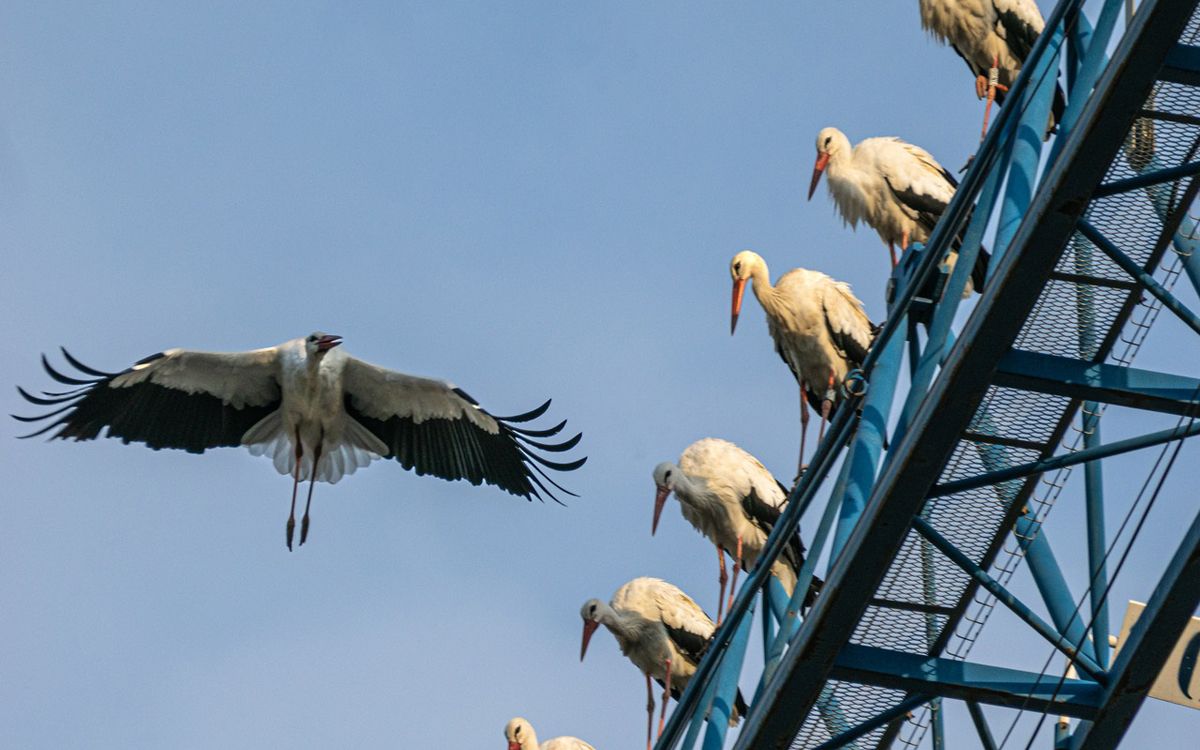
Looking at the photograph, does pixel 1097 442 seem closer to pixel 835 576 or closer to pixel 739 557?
pixel 835 576

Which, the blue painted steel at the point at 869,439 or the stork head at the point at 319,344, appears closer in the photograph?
the blue painted steel at the point at 869,439

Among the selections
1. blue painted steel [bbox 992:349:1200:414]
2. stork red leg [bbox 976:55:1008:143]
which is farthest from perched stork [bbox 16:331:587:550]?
blue painted steel [bbox 992:349:1200:414]

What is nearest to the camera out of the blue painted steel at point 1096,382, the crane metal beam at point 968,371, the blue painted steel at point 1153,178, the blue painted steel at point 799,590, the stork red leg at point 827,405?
the crane metal beam at point 968,371

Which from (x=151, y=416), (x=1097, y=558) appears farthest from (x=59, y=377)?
(x=1097, y=558)

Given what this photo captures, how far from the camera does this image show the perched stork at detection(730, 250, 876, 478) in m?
18.2

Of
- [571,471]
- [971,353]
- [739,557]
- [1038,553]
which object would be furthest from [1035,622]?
[739,557]

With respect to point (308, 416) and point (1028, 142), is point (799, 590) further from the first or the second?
point (308, 416)

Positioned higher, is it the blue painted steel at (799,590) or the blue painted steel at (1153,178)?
the blue painted steel at (1153,178)

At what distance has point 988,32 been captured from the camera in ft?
60.0

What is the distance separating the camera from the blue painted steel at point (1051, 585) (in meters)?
10.2

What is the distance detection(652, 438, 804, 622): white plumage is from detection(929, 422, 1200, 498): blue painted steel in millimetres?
9086

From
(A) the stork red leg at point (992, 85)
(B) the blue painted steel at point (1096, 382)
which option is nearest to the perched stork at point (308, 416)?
(A) the stork red leg at point (992, 85)

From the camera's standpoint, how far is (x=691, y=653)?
20.4 meters

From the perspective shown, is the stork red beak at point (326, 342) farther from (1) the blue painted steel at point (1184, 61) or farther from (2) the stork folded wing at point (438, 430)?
(1) the blue painted steel at point (1184, 61)
